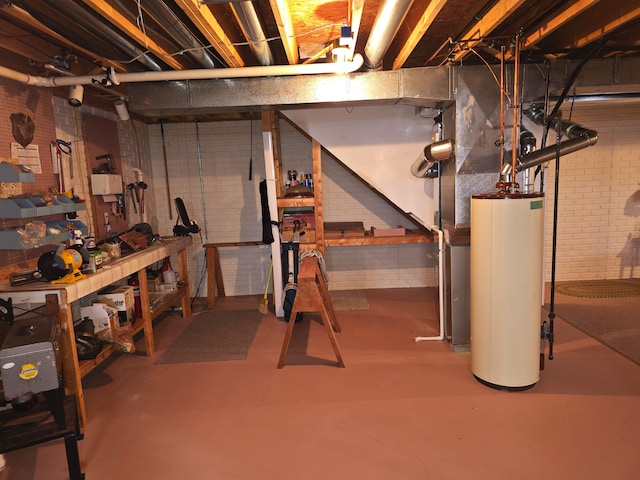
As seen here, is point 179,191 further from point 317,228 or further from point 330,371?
point 330,371

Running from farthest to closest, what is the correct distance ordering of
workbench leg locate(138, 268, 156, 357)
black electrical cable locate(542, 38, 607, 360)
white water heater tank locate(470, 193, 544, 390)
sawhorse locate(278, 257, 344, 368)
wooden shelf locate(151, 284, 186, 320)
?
wooden shelf locate(151, 284, 186, 320)
workbench leg locate(138, 268, 156, 357)
sawhorse locate(278, 257, 344, 368)
black electrical cable locate(542, 38, 607, 360)
white water heater tank locate(470, 193, 544, 390)

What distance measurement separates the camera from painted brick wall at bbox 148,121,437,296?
5.49 m

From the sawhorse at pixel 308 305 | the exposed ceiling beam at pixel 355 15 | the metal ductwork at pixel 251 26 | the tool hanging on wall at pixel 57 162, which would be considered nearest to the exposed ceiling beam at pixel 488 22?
the exposed ceiling beam at pixel 355 15

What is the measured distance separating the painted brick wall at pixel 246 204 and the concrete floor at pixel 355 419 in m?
1.99

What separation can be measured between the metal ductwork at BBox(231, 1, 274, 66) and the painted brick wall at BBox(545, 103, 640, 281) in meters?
4.19

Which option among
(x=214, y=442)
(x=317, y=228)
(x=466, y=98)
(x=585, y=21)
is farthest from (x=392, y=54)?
(x=214, y=442)

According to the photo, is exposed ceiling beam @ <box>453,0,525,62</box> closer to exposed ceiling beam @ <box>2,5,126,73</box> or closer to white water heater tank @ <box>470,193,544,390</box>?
white water heater tank @ <box>470,193,544,390</box>

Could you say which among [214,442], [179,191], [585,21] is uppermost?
[585,21]

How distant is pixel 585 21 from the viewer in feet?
10.1

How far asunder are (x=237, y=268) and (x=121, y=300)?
2265 millimetres

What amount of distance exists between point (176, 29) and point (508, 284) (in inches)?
105

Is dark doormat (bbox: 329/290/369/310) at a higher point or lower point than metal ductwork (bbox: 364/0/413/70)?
lower

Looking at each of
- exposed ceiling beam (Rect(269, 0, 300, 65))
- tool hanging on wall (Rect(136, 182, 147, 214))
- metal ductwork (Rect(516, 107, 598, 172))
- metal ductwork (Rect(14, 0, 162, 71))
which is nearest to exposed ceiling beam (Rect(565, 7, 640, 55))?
metal ductwork (Rect(516, 107, 598, 172))

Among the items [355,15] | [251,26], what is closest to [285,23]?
[251,26]
